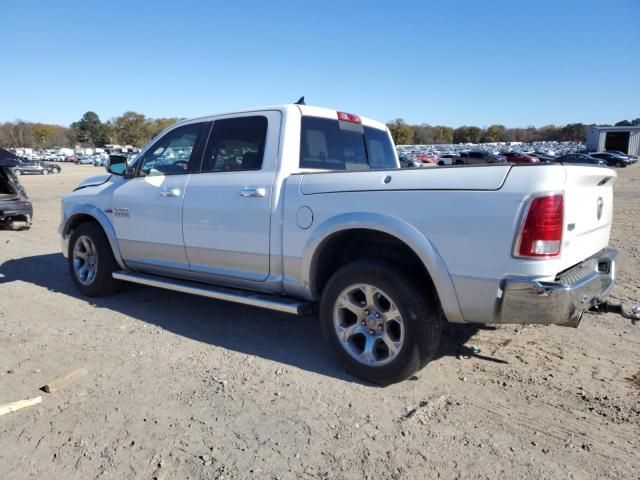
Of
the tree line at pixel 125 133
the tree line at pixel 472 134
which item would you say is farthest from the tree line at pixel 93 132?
the tree line at pixel 472 134

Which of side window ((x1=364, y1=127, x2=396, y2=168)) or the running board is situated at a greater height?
side window ((x1=364, y1=127, x2=396, y2=168))

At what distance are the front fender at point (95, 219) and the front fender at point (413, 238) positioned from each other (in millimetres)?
2727

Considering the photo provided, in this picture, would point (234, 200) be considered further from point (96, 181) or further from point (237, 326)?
point (96, 181)

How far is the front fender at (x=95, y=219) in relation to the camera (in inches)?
206

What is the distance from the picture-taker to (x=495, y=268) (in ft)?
9.64

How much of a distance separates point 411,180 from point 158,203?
8.66 ft

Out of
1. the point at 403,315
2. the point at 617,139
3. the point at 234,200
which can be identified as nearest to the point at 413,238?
the point at 403,315

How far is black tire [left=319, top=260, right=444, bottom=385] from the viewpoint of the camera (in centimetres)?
326

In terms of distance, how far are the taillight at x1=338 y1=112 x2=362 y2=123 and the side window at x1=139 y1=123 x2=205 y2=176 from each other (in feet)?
4.32

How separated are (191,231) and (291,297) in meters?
1.15

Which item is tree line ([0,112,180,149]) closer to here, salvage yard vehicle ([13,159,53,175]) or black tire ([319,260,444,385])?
salvage yard vehicle ([13,159,53,175])

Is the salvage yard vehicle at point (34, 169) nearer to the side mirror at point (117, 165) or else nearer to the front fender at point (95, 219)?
the front fender at point (95, 219)

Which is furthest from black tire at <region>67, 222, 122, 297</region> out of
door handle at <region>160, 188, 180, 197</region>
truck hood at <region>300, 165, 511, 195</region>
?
truck hood at <region>300, 165, 511, 195</region>

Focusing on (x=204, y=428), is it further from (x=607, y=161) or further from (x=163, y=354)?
(x=607, y=161)
